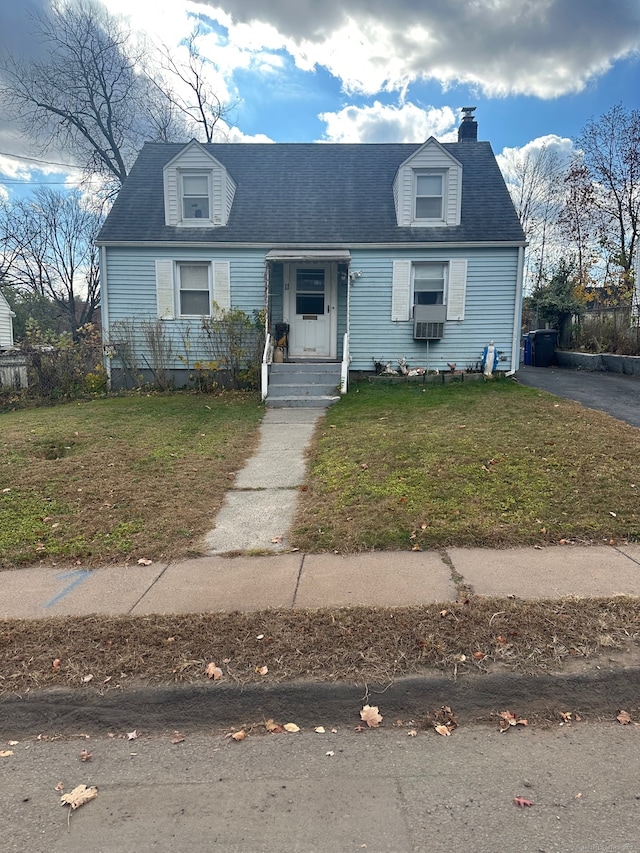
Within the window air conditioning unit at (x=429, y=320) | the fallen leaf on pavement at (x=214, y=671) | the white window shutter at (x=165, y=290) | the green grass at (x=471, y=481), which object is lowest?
the fallen leaf on pavement at (x=214, y=671)

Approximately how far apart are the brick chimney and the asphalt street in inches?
682

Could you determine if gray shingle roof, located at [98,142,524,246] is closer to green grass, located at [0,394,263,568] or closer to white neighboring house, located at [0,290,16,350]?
green grass, located at [0,394,263,568]

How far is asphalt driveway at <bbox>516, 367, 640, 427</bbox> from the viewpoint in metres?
9.74

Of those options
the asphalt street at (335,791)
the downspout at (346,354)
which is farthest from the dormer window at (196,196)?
the asphalt street at (335,791)

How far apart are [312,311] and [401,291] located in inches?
91.8

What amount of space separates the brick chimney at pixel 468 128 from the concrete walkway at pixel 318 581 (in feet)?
51.2

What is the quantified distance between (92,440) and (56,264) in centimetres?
3260

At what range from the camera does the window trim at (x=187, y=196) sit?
1352 centimetres

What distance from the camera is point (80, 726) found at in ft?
8.76

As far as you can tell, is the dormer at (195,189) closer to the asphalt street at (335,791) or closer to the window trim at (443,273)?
the window trim at (443,273)

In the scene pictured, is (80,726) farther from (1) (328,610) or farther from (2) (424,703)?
(2) (424,703)

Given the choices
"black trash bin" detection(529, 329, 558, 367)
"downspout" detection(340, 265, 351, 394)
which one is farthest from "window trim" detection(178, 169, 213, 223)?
"black trash bin" detection(529, 329, 558, 367)

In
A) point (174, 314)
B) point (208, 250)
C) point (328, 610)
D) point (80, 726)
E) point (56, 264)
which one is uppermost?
point (56, 264)

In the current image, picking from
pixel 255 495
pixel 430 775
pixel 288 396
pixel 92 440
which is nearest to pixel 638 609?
pixel 430 775
